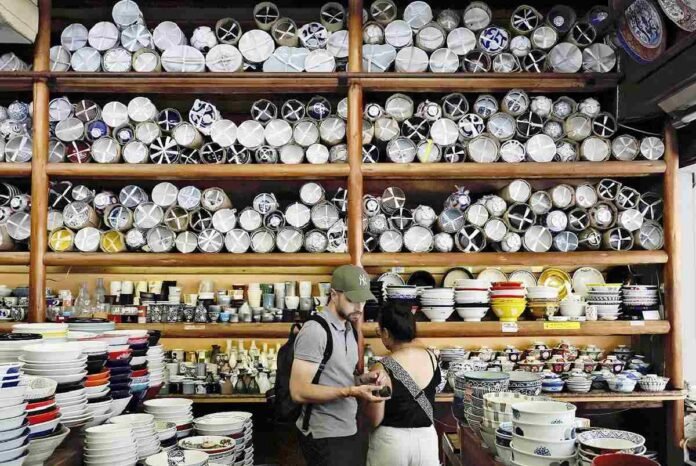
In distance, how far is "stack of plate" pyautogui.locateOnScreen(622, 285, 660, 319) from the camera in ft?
13.7

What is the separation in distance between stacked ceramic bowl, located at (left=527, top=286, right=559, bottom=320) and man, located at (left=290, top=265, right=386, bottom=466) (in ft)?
5.18

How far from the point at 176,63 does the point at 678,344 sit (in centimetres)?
362

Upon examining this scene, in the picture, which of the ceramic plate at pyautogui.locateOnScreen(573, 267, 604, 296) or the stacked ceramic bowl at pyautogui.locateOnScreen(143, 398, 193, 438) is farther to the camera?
the ceramic plate at pyautogui.locateOnScreen(573, 267, 604, 296)

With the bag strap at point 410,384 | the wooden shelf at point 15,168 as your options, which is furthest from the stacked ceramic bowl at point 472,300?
the wooden shelf at point 15,168

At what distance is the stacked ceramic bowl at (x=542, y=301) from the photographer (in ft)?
13.6

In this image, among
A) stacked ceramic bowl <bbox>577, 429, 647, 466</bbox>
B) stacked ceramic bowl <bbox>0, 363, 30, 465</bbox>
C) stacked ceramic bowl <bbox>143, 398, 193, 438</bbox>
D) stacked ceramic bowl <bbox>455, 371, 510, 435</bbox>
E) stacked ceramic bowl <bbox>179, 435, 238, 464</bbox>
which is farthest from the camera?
stacked ceramic bowl <bbox>143, 398, 193, 438</bbox>

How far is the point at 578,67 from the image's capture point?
418cm

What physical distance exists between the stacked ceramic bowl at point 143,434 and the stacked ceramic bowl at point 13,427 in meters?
0.58

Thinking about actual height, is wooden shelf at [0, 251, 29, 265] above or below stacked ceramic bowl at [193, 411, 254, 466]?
above

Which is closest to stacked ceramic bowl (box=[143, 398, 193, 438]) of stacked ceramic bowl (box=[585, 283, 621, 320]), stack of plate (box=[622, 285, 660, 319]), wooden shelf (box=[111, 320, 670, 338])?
wooden shelf (box=[111, 320, 670, 338])

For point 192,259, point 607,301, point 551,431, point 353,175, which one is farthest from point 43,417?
point 607,301

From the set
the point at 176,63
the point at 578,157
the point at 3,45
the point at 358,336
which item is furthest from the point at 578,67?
the point at 3,45

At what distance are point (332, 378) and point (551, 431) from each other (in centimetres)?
143

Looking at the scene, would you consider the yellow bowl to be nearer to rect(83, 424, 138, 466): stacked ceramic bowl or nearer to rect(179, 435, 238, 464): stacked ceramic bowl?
rect(179, 435, 238, 464): stacked ceramic bowl
